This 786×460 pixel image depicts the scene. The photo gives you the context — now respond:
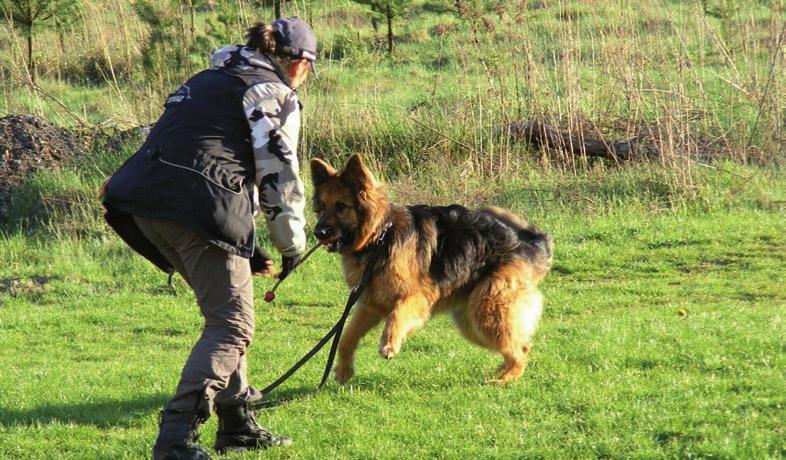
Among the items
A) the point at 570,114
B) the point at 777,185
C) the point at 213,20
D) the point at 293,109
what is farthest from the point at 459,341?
the point at 213,20

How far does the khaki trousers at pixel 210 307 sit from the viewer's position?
4176 millimetres

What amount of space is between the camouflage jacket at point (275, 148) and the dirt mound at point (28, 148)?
818cm

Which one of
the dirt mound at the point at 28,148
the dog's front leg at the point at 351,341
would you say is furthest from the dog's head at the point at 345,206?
the dirt mound at the point at 28,148

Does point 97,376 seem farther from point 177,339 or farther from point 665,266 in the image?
point 665,266

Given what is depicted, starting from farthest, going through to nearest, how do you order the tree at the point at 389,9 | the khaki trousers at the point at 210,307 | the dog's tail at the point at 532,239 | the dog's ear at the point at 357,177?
1. the tree at the point at 389,9
2. the dog's tail at the point at 532,239
3. the dog's ear at the point at 357,177
4. the khaki trousers at the point at 210,307

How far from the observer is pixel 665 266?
8.72 m

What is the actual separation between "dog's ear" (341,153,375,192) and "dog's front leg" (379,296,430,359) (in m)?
0.81

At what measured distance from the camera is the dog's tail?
246 inches

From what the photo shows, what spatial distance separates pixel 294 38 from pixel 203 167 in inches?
32.4

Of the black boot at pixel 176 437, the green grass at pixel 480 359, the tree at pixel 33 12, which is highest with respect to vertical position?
the tree at pixel 33 12

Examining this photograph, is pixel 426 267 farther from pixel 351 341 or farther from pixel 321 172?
pixel 321 172

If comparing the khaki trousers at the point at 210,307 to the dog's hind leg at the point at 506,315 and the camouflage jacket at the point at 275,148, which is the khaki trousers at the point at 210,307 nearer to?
the camouflage jacket at the point at 275,148

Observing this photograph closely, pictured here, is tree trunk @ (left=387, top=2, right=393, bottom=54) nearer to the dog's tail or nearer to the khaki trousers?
the dog's tail

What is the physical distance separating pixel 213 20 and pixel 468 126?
3932 millimetres
